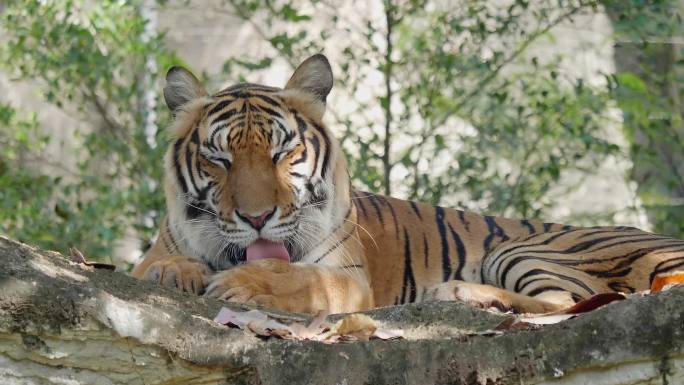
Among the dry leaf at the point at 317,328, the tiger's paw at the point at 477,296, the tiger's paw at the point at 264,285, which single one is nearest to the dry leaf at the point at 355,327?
the dry leaf at the point at 317,328

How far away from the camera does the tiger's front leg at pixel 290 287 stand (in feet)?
12.6

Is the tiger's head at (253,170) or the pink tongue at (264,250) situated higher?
the tiger's head at (253,170)

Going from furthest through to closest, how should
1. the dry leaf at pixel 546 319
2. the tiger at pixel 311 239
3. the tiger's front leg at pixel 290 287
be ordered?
the tiger at pixel 311 239 → the tiger's front leg at pixel 290 287 → the dry leaf at pixel 546 319

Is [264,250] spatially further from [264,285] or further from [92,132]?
[92,132]

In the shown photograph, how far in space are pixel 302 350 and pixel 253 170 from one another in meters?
1.60

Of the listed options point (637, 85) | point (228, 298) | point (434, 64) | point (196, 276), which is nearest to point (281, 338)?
point (228, 298)

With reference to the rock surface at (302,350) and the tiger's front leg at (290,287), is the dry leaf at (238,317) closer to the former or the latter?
the rock surface at (302,350)

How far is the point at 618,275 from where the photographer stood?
457 cm

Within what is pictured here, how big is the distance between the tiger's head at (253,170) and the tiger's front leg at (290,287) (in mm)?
177

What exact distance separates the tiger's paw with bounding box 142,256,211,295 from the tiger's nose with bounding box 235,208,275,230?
260 millimetres

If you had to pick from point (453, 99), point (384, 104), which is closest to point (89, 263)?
point (384, 104)

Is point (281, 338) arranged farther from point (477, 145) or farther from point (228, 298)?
point (477, 145)

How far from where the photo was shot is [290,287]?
4043mm

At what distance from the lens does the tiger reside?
4.12 meters
